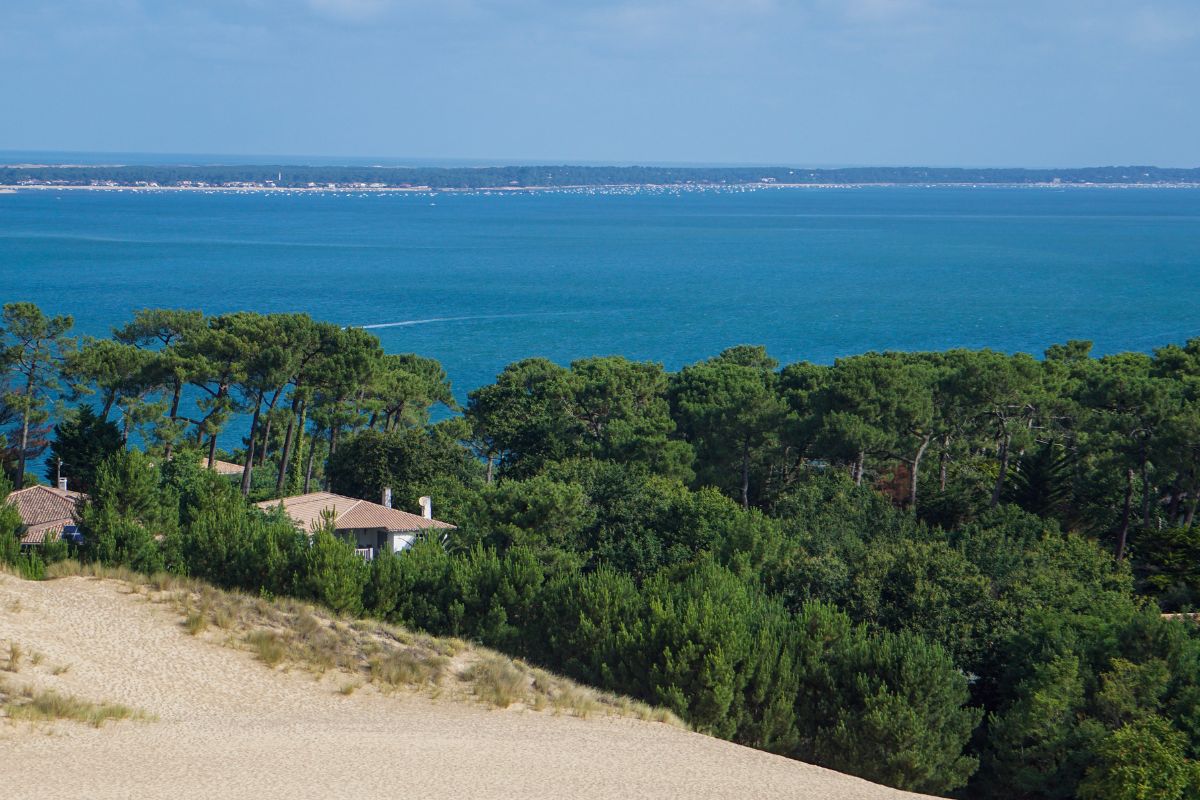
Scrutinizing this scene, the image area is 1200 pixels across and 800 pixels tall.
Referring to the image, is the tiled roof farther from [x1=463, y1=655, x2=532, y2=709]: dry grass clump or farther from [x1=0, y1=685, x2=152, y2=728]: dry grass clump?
[x1=0, y1=685, x2=152, y2=728]: dry grass clump

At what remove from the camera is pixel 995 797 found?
61.8 feet

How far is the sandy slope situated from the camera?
1421 centimetres

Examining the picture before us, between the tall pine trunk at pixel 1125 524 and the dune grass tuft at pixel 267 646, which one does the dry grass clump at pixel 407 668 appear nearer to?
the dune grass tuft at pixel 267 646

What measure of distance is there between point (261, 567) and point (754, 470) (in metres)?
16.4

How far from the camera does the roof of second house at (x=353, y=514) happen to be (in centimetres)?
3078

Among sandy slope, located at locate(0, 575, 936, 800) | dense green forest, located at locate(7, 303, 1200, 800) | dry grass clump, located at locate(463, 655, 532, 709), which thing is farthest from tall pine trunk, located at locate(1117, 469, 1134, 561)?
dry grass clump, located at locate(463, 655, 532, 709)

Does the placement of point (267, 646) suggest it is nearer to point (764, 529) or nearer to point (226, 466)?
point (764, 529)

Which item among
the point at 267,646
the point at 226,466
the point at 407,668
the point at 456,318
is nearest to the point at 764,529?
the point at 407,668

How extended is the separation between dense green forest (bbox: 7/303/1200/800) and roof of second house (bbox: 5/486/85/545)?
136 centimetres

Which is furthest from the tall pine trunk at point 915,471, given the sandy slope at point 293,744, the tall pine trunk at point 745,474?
the sandy slope at point 293,744

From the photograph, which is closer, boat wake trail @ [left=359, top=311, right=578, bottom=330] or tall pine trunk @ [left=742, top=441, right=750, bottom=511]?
tall pine trunk @ [left=742, top=441, right=750, bottom=511]

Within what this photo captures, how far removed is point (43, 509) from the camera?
98.5 feet

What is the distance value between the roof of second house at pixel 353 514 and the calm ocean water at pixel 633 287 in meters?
36.7

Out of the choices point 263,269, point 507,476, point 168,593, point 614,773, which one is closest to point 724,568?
point 614,773
